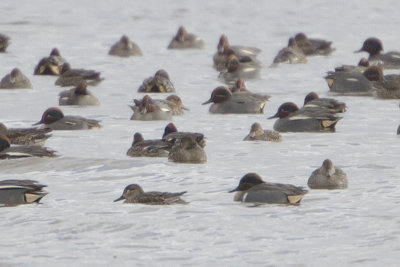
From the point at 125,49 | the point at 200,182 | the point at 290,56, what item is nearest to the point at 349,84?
the point at 290,56

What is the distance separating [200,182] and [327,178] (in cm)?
171

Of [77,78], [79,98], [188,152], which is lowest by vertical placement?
[188,152]

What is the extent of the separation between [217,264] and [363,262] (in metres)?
1.35

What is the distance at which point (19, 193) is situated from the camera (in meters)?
14.8

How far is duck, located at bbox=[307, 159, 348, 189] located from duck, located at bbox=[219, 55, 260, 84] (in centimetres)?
1360

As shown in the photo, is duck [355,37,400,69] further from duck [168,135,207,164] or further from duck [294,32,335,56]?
duck [168,135,207,164]

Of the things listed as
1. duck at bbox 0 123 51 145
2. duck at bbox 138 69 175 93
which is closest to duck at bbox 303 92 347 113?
duck at bbox 138 69 175 93

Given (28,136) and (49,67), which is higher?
(49,67)

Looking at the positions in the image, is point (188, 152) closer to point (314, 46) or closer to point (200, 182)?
point (200, 182)

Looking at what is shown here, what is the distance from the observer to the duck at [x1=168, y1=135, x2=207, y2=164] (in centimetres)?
1758

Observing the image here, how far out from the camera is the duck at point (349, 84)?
26250 millimetres

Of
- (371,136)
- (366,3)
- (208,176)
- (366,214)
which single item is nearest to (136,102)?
(371,136)

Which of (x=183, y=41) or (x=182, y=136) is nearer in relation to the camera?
(x=182, y=136)

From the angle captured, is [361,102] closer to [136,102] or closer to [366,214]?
[136,102]
